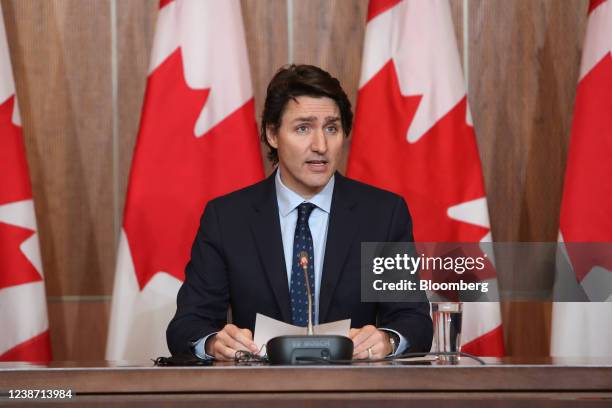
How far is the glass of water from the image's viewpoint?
1936 millimetres

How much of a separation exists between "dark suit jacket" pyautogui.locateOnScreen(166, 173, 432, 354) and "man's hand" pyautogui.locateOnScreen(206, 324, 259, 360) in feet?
1.02

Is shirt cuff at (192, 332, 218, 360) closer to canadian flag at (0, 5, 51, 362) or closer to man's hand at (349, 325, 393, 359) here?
man's hand at (349, 325, 393, 359)

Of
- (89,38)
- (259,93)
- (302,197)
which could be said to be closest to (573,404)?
(302,197)

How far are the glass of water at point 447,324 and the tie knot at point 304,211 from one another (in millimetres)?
640

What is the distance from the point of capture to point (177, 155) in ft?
9.59

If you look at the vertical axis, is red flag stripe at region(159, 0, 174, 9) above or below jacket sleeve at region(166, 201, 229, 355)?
above

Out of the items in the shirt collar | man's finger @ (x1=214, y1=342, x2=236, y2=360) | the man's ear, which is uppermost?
the man's ear

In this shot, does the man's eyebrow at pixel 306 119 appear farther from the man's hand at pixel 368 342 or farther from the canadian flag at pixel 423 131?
the man's hand at pixel 368 342

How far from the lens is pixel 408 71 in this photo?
299 cm

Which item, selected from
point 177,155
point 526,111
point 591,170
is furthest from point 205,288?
point 526,111

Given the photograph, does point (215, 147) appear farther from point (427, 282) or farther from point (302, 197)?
point (427, 282)

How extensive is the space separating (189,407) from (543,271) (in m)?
2.19

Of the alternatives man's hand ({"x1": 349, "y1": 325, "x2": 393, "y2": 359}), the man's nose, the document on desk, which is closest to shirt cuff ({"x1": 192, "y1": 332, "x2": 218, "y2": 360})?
the document on desk

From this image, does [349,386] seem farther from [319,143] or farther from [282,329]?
[319,143]
